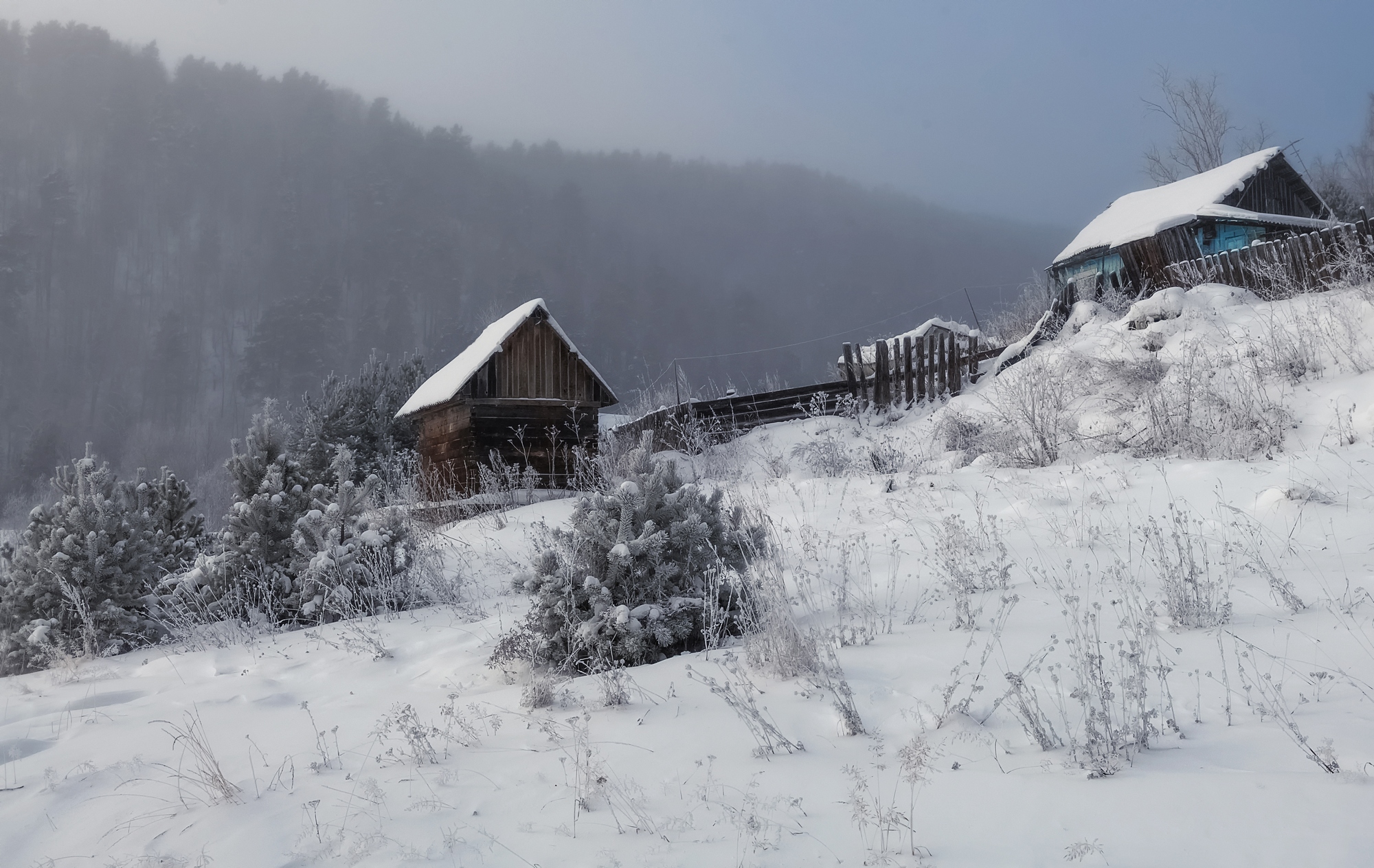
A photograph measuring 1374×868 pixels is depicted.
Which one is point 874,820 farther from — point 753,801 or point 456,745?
point 456,745

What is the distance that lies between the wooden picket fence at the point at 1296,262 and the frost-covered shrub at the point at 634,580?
33.7ft

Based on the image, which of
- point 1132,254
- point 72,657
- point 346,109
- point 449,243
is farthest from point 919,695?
point 346,109

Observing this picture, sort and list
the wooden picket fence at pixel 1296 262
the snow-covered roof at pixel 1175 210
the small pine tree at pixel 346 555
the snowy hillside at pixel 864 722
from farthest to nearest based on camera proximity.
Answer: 1. the snow-covered roof at pixel 1175 210
2. the wooden picket fence at pixel 1296 262
3. the small pine tree at pixel 346 555
4. the snowy hillside at pixel 864 722

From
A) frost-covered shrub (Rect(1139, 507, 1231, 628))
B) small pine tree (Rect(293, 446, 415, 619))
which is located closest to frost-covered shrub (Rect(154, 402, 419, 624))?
small pine tree (Rect(293, 446, 415, 619))

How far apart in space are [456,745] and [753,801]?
4.89ft

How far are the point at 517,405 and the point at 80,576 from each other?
8973 mm

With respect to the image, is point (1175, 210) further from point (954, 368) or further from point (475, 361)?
point (475, 361)

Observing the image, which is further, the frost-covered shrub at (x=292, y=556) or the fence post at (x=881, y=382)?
the fence post at (x=881, y=382)

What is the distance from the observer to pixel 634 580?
4633 mm

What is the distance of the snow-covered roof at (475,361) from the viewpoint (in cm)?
1516

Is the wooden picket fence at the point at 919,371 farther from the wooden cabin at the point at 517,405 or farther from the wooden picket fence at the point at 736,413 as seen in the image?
the wooden cabin at the point at 517,405

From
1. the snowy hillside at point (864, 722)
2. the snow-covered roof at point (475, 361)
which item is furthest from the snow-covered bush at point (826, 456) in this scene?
the snowy hillside at point (864, 722)

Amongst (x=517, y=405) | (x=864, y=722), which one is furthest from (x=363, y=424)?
(x=864, y=722)

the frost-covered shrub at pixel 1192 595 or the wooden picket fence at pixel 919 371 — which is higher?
the wooden picket fence at pixel 919 371
